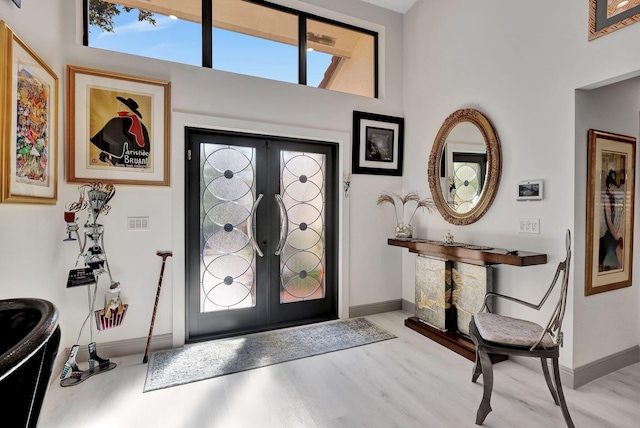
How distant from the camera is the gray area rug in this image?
2.48 metres

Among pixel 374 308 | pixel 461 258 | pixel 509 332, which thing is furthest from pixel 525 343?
pixel 374 308

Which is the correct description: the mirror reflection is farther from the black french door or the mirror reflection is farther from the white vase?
the black french door

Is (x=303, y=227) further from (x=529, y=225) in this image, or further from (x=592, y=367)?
(x=592, y=367)

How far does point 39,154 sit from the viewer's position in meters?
2.10

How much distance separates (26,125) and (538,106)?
12.1ft

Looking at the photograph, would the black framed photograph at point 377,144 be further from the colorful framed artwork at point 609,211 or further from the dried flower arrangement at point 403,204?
the colorful framed artwork at point 609,211

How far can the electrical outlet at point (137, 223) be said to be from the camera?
2768mm

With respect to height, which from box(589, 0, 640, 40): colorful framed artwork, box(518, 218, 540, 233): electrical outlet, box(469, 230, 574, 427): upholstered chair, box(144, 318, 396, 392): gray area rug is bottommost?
box(144, 318, 396, 392): gray area rug

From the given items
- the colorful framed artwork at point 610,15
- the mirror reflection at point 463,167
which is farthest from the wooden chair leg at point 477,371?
the colorful framed artwork at point 610,15

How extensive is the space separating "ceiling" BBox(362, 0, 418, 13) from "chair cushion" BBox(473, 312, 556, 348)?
3.72 meters

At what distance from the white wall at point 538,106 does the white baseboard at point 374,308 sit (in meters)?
1.20

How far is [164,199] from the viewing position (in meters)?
2.89

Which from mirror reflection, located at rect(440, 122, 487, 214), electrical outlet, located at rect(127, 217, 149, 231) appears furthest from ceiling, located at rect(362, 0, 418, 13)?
electrical outlet, located at rect(127, 217, 149, 231)

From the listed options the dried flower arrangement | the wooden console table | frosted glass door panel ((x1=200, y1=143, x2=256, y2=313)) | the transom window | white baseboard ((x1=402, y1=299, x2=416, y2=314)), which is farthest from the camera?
white baseboard ((x1=402, y1=299, x2=416, y2=314))
